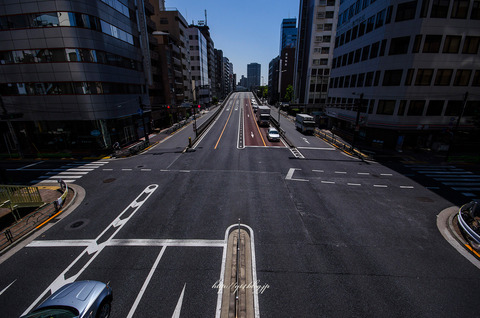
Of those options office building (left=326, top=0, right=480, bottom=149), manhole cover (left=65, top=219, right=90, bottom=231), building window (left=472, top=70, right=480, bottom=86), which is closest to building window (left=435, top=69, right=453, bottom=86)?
office building (left=326, top=0, right=480, bottom=149)

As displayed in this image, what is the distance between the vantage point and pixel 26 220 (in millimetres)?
13305

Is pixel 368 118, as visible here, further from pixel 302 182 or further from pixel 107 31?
pixel 107 31

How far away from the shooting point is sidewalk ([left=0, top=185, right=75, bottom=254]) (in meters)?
11.7

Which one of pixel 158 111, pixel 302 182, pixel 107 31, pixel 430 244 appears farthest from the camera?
pixel 158 111

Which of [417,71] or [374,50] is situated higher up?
[374,50]

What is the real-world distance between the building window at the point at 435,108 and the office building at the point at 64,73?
46613mm

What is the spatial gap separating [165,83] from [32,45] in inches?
1124

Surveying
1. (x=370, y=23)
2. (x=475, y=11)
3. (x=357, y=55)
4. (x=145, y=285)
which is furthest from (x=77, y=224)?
(x=475, y=11)

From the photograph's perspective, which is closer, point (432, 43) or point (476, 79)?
point (432, 43)

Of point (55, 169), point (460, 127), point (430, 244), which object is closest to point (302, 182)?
point (430, 244)

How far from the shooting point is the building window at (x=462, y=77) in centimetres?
2833

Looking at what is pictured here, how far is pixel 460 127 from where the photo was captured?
99.9 ft

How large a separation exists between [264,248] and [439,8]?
Result: 3796 cm

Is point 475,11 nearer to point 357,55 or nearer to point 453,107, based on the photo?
point 453,107
